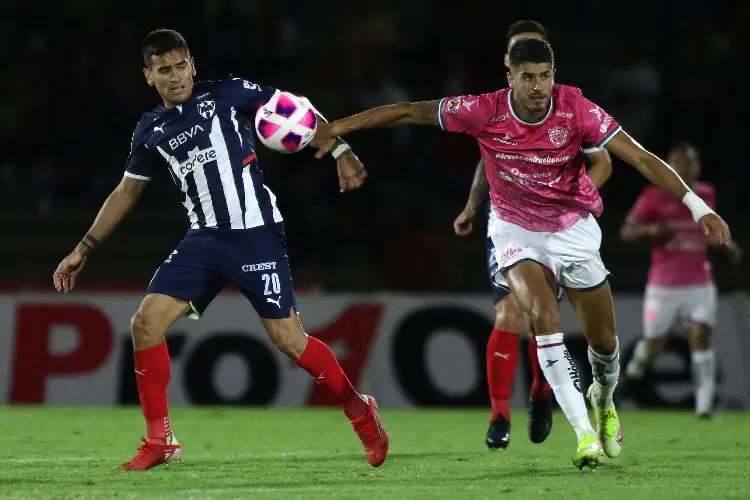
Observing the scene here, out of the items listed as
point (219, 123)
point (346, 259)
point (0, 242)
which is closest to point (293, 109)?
point (219, 123)

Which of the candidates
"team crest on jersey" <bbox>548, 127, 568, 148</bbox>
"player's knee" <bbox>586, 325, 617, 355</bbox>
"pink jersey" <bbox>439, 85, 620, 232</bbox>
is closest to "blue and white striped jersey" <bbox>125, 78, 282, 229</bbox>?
"pink jersey" <bbox>439, 85, 620, 232</bbox>

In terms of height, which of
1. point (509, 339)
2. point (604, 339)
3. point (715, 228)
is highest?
point (715, 228)

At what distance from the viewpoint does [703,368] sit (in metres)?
11.3

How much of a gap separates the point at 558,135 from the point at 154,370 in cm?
235

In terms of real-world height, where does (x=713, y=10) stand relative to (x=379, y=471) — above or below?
above

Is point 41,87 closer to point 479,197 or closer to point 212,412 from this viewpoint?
point 212,412

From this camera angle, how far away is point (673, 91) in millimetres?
14922

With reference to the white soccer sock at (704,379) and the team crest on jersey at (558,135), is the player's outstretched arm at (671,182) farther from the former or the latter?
the white soccer sock at (704,379)

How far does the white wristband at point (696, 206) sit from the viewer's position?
20.2 ft

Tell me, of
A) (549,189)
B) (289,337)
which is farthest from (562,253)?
(289,337)

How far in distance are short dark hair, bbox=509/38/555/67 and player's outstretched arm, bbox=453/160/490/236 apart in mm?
1332

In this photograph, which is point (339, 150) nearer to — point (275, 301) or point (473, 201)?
point (275, 301)

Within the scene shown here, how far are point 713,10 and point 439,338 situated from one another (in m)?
6.05

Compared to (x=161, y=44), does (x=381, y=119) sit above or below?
below
